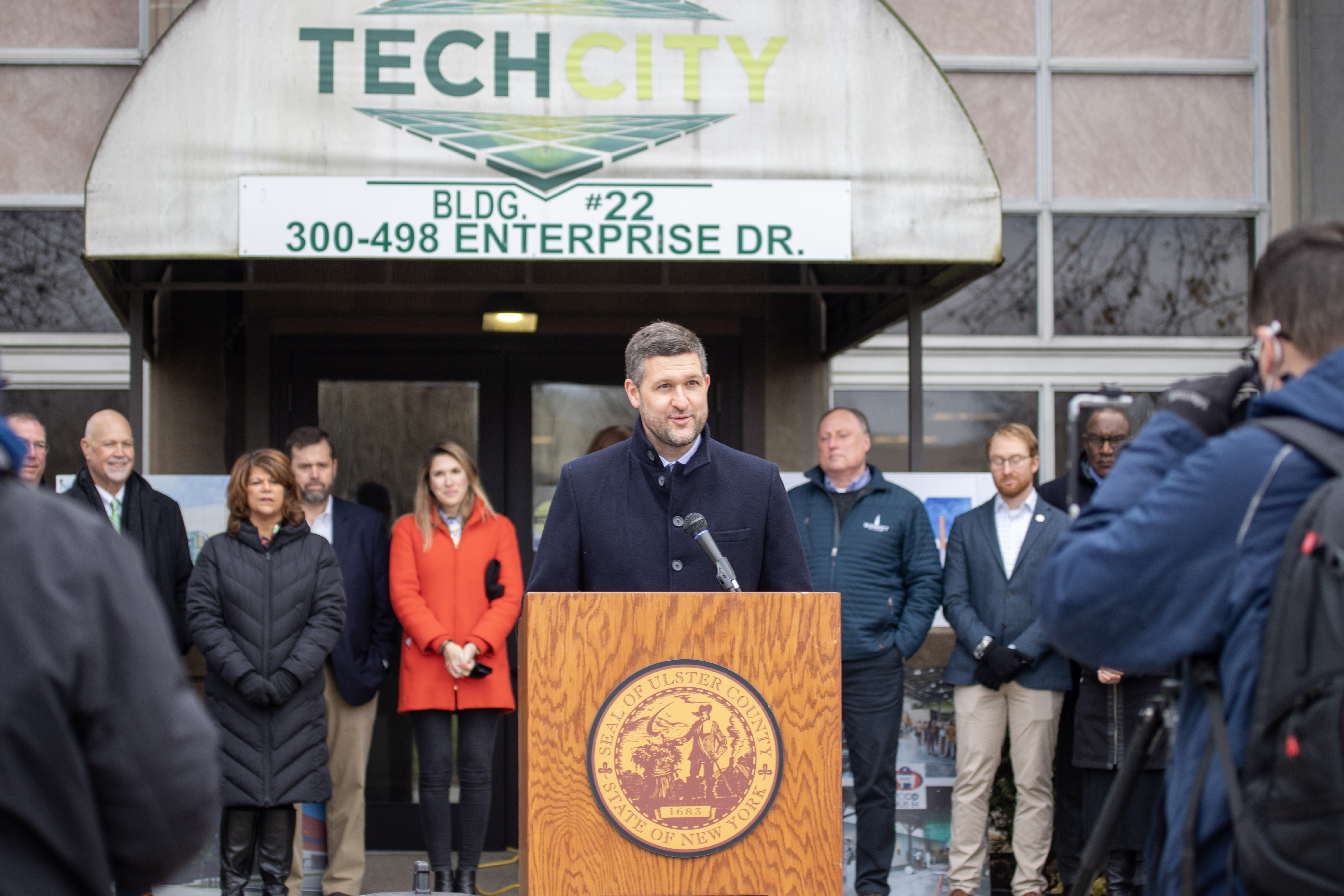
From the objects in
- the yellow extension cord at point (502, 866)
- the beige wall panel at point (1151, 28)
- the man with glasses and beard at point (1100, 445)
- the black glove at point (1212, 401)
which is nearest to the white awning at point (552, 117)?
the man with glasses and beard at point (1100, 445)

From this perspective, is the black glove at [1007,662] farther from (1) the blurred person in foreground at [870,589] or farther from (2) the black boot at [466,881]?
(2) the black boot at [466,881]

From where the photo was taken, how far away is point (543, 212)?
5.59m

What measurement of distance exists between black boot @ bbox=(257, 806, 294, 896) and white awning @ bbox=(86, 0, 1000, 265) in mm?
2451

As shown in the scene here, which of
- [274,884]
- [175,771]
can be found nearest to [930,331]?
[274,884]

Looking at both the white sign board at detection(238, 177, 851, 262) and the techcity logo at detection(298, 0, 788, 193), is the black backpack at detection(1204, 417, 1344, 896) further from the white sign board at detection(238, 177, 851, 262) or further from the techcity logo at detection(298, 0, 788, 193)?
the techcity logo at detection(298, 0, 788, 193)

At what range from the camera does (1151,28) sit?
8266 millimetres

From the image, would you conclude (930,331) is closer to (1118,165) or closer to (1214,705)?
(1118,165)

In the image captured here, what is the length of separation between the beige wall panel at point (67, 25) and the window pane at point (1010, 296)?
17.3 ft

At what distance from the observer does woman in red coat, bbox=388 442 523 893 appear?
598 cm

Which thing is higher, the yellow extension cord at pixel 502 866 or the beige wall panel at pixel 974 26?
the beige wall panel at pixel 974 26

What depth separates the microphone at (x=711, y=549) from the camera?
309cm

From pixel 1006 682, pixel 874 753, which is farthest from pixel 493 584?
pixel 1006 682

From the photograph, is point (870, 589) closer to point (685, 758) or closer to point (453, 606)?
point (453, 606)

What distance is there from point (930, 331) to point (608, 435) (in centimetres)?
250
